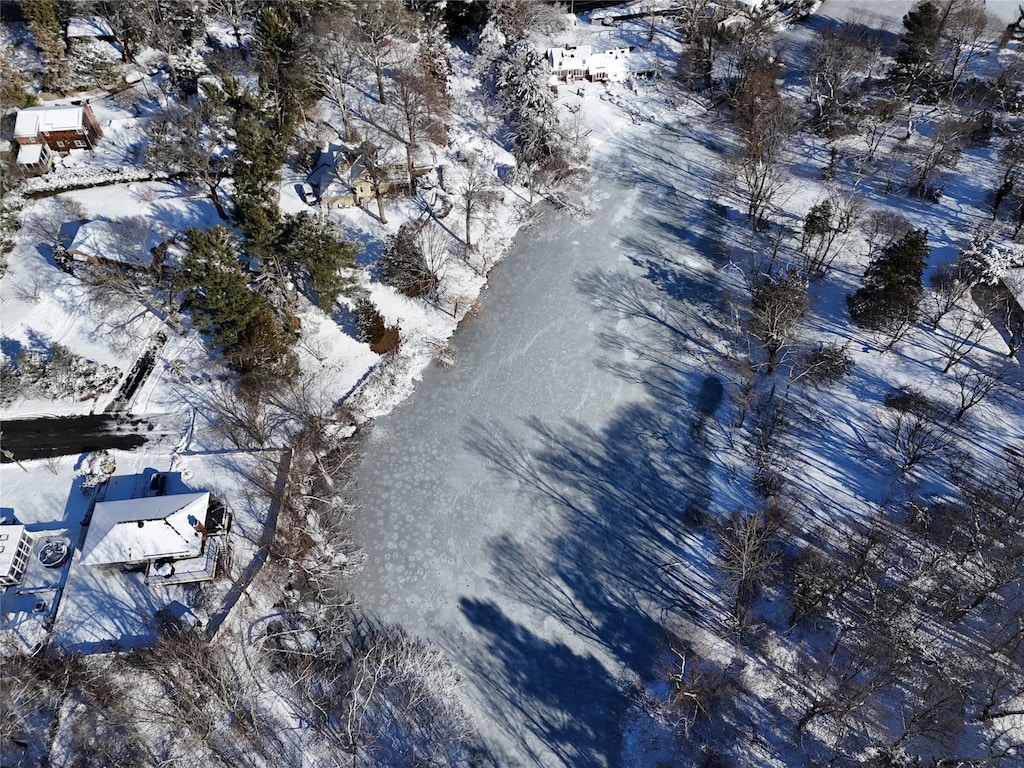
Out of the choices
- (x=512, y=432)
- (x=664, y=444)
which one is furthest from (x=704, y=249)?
(x=512, y=432)

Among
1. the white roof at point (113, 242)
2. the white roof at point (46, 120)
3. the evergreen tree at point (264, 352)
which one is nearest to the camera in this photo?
the evergreen tree at point (264, 352)

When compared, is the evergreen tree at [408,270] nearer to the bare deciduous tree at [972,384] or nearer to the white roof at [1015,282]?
the bare deciduous tree at [972,384]

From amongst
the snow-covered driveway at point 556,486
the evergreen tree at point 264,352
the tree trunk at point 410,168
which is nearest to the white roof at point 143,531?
the snow-covered driveway at point 556,486

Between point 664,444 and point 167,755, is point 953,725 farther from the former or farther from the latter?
point 167,755

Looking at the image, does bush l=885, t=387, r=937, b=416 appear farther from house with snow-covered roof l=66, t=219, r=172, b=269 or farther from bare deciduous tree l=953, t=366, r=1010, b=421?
house with snow-covered roof l=66, t=219, r=172, b=269

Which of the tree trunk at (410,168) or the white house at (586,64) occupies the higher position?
the white house at (586,64)

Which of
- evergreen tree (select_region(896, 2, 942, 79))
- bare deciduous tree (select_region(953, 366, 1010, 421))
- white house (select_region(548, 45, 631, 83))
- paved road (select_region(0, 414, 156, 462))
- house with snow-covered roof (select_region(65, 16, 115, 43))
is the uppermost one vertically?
evergreen tree (select_region(896, 2, 942, 79))

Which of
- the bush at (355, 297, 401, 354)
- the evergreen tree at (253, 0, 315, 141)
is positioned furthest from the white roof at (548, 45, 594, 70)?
the bush at (355, 297, 401, 354)
